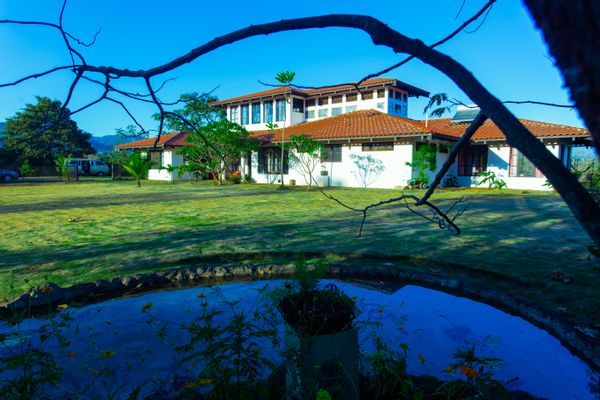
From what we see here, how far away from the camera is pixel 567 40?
65 centimetres

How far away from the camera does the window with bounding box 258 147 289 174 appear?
23.3 metres

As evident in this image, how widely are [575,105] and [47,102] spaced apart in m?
46.3

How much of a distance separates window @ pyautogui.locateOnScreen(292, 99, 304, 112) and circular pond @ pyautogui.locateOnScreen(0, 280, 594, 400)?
2537 centimetres

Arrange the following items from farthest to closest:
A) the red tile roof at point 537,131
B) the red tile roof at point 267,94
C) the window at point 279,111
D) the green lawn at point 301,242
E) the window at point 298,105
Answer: the window at point 298,105 → the window at point 279,111 → the red tile roof at point 267,94 → the red tile roof at point 537,131 → the green lawn at point 301,242

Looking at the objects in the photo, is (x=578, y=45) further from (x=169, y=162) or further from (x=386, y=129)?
(x=169, y=162)

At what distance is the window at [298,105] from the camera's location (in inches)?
1115

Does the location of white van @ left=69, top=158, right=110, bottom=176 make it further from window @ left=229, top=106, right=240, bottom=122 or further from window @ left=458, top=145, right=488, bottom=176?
window @ left=458, top=145, right=488, bottom=176

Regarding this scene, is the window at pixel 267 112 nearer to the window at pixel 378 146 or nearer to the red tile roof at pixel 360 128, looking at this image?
the red tile roof at pixel 360 128

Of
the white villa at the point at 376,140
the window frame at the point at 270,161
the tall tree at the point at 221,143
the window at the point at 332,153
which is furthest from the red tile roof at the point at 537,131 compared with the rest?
the tall tree at the point at 221,143

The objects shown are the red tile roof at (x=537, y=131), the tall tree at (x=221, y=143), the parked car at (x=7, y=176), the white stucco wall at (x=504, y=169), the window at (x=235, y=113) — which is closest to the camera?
the red tile roof at (x=537, y=131)

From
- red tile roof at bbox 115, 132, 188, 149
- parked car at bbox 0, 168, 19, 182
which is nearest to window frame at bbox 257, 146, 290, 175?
red tile roof at bbox 115, 132, 188, 149

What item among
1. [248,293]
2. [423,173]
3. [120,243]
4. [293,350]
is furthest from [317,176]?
[293,350]

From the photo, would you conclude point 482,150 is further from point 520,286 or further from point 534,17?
point 534,17

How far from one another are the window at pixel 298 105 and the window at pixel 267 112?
5.73ft
